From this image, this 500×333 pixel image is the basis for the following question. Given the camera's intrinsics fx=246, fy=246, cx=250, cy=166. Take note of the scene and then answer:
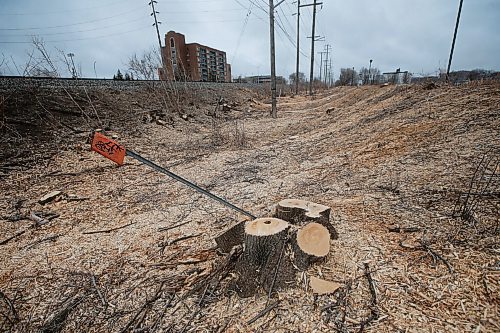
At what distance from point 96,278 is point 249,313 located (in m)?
1.79

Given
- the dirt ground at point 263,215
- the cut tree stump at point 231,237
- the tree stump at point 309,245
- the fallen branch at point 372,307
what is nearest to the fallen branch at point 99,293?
the dirt ground at point 263,215

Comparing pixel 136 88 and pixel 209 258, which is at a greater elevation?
pixel 136 88

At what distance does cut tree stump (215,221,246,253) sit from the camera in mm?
2758

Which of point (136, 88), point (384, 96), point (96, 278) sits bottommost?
point (96, 278)

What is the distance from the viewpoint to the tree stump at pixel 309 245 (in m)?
2.35

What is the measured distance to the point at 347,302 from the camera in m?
2.08

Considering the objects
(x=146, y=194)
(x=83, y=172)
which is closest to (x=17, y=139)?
(x=83, y=172)

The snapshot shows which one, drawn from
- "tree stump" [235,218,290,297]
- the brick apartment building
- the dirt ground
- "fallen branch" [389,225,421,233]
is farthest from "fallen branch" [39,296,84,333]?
the brick apartment building

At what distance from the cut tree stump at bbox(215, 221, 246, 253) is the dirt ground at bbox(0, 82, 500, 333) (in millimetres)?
154

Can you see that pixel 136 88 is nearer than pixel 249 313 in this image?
No

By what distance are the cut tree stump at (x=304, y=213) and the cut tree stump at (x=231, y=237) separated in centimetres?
53

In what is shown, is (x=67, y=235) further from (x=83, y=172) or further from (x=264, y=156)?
(x=264, y=156)

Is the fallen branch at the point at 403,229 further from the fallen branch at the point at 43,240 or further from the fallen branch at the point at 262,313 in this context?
the fallen branch at the point at 43,240

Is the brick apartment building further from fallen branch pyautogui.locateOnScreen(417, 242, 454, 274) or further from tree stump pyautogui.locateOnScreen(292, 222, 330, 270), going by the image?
fallen branch pyautogui.locateOnScreen(417, 242, 454, 274)
